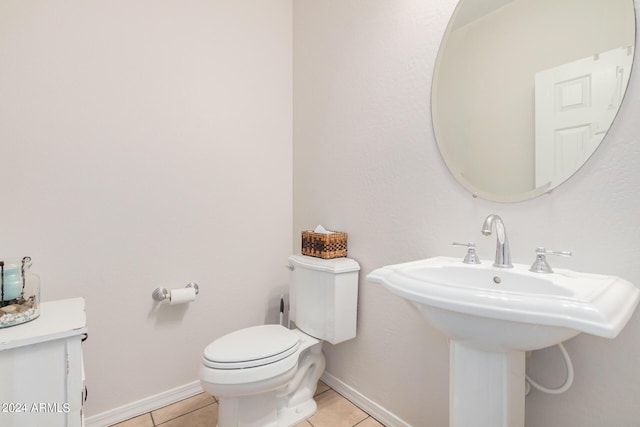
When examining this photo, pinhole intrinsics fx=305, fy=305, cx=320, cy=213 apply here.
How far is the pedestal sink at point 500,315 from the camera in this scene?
2.00ft

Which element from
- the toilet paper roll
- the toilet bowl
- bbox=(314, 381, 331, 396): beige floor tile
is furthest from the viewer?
bbox=(314, 381, 331, 396): beige floor tile

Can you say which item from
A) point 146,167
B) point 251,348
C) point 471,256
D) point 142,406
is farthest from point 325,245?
point 142,406

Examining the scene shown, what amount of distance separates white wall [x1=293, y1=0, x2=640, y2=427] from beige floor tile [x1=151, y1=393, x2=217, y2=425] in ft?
2.31

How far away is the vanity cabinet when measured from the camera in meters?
0.88

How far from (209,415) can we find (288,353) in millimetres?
613

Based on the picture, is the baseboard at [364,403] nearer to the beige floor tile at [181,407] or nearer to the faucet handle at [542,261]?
the beige floor tile at [181,407]

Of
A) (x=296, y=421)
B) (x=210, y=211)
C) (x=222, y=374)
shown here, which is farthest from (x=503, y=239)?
(x=210, y=211)

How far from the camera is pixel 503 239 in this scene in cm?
97

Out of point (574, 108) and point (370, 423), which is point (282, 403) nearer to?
point (370, 423)

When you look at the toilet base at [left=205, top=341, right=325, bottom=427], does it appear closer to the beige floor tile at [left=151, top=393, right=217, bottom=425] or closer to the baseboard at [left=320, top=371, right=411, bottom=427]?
the baseboard at [left=320, top=371, right=411, bottom=427]

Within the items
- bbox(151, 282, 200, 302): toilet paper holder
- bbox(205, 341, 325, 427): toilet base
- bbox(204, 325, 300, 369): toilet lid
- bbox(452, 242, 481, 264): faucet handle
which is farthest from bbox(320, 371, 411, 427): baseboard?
bbox(151, 282, 200, 302): toilet paper holder

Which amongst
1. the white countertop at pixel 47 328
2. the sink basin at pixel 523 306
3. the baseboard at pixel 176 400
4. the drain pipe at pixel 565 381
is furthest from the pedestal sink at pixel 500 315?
the white countertop at pixel 47 328

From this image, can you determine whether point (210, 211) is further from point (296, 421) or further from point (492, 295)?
point (492, 295)

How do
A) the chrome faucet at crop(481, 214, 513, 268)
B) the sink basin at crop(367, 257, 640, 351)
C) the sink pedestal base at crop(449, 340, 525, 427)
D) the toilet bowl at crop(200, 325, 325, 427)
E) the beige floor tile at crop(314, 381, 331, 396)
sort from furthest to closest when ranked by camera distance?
1. the beige floor tile at crop(314, 381, 331, 396)
2. the toilet bowl at crop(200, 325, 325, 427)
3. the chrome faucet at crop(481, 214, 513, 268)
4. the sink pedestal base at crop(449, 340, 525, 427)
5. the sink basin at crop(367, 257, 640, 351)
